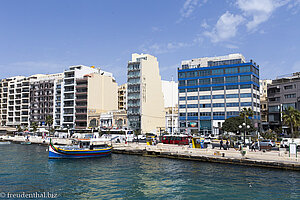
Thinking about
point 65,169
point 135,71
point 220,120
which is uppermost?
point 135,71

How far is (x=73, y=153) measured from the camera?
5531 centimetres

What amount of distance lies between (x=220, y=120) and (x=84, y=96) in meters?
63.1

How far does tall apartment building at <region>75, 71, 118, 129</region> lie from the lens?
12712cm

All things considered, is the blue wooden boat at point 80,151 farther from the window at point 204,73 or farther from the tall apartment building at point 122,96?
the tall apartment building at point 122,96

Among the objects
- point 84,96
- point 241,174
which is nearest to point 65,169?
point 241,174

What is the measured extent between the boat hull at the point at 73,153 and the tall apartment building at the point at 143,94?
56452mm

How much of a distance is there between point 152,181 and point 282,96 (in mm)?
83418

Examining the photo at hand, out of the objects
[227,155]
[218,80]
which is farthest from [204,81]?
[227,155]

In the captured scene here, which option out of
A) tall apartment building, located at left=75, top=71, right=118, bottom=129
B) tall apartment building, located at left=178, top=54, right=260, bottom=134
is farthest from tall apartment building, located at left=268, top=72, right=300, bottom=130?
tall apartment building, located at left=75, top=71, right=118, bottom=129

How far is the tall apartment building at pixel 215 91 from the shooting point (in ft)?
334

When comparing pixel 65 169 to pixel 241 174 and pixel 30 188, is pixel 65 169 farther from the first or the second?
pixel 241 174

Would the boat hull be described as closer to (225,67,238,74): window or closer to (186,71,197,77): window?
(186,71,197,77): window

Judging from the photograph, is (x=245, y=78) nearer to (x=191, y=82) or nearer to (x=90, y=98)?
(x=191, y=82)

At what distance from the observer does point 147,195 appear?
2758 cm
